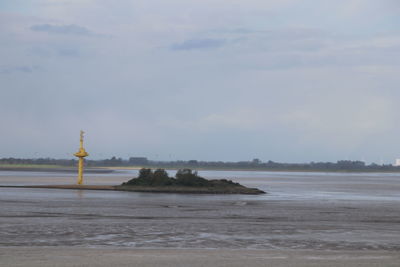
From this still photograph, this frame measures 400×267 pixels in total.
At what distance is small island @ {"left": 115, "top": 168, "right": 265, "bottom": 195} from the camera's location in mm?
59781

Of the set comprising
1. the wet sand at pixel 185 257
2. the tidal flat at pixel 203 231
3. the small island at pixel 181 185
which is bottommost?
the wet sand at pixel 185 257

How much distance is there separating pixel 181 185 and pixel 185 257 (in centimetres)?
4374

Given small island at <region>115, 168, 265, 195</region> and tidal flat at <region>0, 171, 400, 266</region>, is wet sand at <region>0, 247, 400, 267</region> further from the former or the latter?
small island at <region>115, 168, 265, 195</region>

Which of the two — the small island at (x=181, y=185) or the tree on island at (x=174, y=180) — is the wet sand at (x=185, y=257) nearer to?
the small island at (x=181, y=185)

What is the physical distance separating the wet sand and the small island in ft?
127

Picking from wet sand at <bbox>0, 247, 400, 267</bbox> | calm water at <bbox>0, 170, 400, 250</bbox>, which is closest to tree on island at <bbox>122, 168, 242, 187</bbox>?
calm water at <bbox>0, 170, 400, 250</bbox>

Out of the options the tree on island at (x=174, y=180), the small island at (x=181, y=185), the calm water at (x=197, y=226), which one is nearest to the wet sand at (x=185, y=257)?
the calm water at (x=197, y=226)

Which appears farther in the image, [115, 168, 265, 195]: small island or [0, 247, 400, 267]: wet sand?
[115, 168, 265, 195]: small island

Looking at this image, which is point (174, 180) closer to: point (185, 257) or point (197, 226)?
point (197, 226)

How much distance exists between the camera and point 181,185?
203 feet

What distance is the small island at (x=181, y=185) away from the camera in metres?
59.8

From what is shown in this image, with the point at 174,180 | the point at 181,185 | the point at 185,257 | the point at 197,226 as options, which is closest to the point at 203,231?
the point at 197,226

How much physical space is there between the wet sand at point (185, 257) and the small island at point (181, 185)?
1521 inches

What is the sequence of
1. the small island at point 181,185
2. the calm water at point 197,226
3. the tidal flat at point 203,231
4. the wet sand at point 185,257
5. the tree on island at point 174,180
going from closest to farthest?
the wet sand at point 185,257 < the tidal flat at point 203,231 < the calm water at point 197,226 < the small island at point 181,185 < the tree on island at point 174,180
